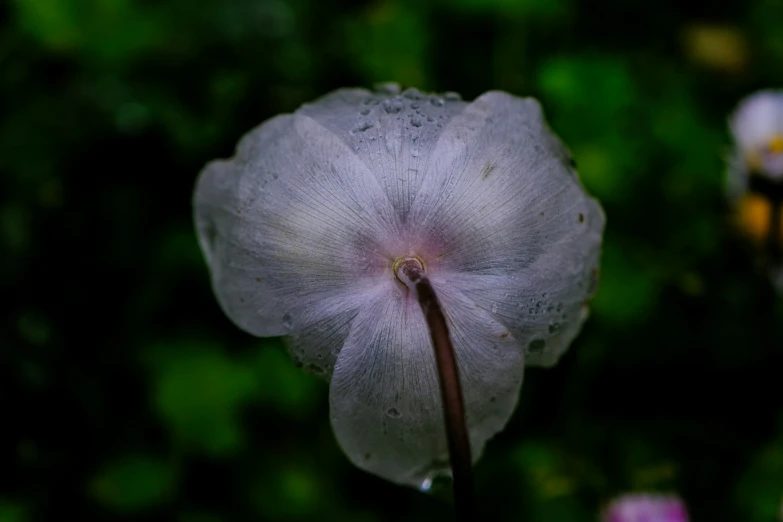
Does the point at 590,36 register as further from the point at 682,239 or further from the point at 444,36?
the point at 682,239

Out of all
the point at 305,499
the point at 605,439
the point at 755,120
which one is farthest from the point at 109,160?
the point at 755,120

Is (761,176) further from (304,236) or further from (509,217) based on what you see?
(304,236)

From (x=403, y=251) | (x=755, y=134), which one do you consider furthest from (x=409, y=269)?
(x=755, y=134)

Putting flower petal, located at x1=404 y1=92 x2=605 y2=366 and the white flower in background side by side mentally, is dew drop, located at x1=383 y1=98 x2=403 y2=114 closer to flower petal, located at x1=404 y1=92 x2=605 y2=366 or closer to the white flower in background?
flower petal, located at x1=404 y1=92 x2=605 y2=366

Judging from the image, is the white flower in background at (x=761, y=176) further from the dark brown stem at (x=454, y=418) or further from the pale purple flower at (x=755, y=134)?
the dark brown stem at (x=454, y=418)

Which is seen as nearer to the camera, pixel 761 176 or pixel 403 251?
pixel 403 251

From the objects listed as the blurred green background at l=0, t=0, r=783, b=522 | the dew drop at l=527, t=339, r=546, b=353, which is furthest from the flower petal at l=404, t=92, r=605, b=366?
the blurred green background at l=0, t=0, r=783, b=522
